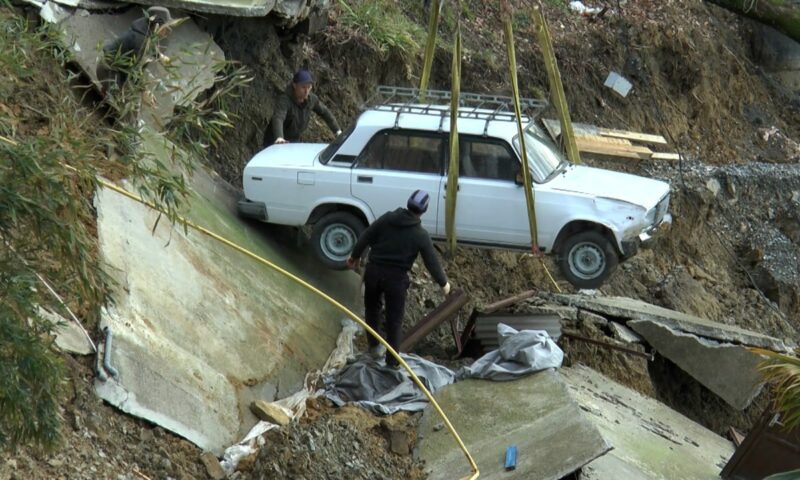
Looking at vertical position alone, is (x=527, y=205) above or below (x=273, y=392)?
above

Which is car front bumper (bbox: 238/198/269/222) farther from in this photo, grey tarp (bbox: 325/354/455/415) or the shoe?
grey tarp (bbox: 325/354/455/415)

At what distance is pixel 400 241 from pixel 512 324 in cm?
202

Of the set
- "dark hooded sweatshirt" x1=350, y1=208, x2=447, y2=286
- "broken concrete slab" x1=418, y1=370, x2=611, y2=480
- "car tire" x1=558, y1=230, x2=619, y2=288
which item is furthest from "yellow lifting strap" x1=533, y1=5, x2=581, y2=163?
"broken concrete slab" x1=418, y1=370, x2=611, y2=480

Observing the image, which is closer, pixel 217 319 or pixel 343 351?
pixel 217 319

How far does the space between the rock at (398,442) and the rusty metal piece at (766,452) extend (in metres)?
2.92

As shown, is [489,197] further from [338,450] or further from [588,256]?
[338,450]

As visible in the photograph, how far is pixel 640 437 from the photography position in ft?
36.7

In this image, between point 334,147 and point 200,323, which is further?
point 334,147

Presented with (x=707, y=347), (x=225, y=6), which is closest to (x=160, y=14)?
(x=225, y=6)

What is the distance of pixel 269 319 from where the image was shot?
12062 mm

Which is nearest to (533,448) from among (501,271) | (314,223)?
(314,223)

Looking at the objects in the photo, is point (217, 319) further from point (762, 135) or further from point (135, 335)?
point (762, 135)

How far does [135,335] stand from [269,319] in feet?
7.10

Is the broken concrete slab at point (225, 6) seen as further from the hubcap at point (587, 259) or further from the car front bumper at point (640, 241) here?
the car front bumper at point (640, 241)
